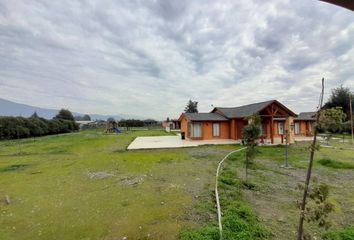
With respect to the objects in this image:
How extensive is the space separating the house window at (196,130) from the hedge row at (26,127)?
2304 cm

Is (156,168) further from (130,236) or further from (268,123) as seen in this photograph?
(268,123)

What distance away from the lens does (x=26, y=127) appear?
33.1m

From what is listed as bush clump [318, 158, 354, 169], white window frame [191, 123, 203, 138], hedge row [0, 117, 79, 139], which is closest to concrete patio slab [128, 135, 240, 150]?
white window frame [191, 123, 203, 138]

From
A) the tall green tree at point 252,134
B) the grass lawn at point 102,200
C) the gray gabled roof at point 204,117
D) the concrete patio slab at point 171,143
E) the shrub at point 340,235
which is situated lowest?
the shrub at point 340,235

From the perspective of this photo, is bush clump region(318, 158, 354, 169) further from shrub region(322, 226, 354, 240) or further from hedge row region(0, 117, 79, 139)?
hedge row region(0, 117, 79, 139)

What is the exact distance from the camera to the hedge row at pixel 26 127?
97.3ft

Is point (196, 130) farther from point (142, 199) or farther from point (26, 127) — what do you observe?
point (26, 127)

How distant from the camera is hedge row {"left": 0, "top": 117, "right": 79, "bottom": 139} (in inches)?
1168

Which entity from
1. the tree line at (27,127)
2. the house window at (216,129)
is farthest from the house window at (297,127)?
the tree line at (27,127)

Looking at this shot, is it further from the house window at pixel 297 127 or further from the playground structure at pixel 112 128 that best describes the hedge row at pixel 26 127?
the house window at pixel 297 127

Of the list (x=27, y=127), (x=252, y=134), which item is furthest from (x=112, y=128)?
(x=252, y=134)

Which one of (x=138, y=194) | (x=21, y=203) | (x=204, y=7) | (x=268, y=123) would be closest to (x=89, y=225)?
(x=138, y=194)

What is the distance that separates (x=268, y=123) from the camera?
23.4 meters

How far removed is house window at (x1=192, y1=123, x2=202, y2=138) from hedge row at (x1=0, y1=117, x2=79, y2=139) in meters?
23.0
